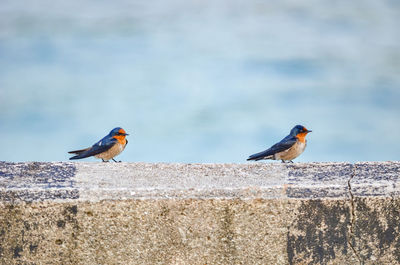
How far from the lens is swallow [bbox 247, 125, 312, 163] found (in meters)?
5.54

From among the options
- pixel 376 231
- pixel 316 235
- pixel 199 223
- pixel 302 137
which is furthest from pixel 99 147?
pixel 376 231

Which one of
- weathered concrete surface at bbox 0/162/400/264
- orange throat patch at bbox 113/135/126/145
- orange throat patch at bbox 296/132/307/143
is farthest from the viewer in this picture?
orange throat patch at bbox 296/132/307/143

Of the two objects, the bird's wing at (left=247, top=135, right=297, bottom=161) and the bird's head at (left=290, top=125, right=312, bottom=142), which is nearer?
the bird's wing at (left=247, top=135, right=297, bottom=161)

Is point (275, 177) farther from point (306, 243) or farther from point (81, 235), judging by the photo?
point (81, 235)

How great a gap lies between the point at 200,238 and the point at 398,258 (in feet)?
4.22

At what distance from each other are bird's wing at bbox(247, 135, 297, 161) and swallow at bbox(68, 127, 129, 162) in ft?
5.51

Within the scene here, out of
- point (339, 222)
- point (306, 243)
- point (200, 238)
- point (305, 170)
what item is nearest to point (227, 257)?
point (200, 238)

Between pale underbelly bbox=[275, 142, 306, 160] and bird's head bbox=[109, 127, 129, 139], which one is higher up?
bird's head bbox=[109, 127, 129, 139]

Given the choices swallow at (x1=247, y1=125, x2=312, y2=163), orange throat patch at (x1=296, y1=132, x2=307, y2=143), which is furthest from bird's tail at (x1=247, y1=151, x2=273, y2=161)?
orange throat patch at (x1=296, y1=132, x2=307, y2=143)

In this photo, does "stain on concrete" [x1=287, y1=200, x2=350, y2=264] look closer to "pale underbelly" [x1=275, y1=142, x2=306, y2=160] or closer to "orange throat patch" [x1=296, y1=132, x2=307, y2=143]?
"pale underbelly" [x1=275, y1=142, x2=306, y2=160]

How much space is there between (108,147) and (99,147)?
0.12m

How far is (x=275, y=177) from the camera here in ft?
10.8

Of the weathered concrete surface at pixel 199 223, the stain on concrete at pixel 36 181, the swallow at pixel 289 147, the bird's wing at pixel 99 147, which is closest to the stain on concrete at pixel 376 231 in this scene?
the weathered concrete surface at pixel 199 223

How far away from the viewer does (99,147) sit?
551 cm
